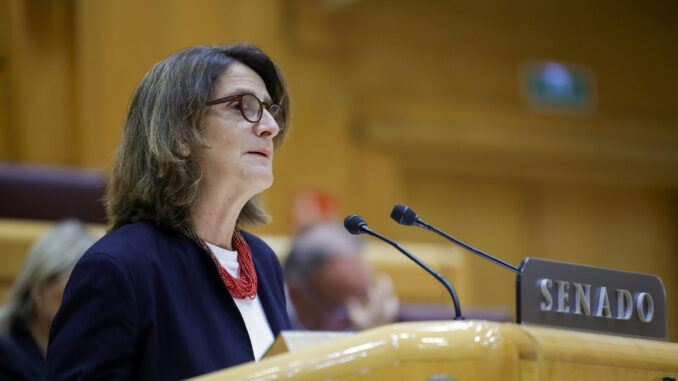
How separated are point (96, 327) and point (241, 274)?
265 mm

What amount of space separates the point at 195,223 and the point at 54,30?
7.73 ft

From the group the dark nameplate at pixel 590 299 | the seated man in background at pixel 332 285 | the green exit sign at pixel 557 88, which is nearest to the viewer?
the dark nameplate at pixel 590 299

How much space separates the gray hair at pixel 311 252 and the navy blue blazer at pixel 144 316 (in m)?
1.18

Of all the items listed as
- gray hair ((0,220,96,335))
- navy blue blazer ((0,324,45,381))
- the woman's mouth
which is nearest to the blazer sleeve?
the woman's mouth

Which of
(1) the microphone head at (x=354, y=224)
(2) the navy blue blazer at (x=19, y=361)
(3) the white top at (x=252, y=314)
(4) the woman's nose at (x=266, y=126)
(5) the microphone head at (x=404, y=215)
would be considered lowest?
(2) the navy blue blazer at (x=19, y=361)

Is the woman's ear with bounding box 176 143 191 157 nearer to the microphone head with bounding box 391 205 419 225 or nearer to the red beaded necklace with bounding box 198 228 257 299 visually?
the red beaded necklace with bounding box 198 228 257 299

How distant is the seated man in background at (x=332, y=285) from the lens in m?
2.24

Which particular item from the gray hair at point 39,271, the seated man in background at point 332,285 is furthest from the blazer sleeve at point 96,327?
the seated man in background at point 332,285

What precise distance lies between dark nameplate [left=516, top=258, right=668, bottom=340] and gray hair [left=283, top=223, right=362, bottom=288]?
1.29 metres

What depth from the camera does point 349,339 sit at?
823 millimetres

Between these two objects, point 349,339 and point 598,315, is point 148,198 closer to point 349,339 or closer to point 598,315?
point 349,339

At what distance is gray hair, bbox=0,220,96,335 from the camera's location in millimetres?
1839

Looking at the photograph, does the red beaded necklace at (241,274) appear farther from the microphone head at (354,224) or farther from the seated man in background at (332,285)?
the seated man in background at (332,285)

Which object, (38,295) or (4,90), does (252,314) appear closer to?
(38,295)
